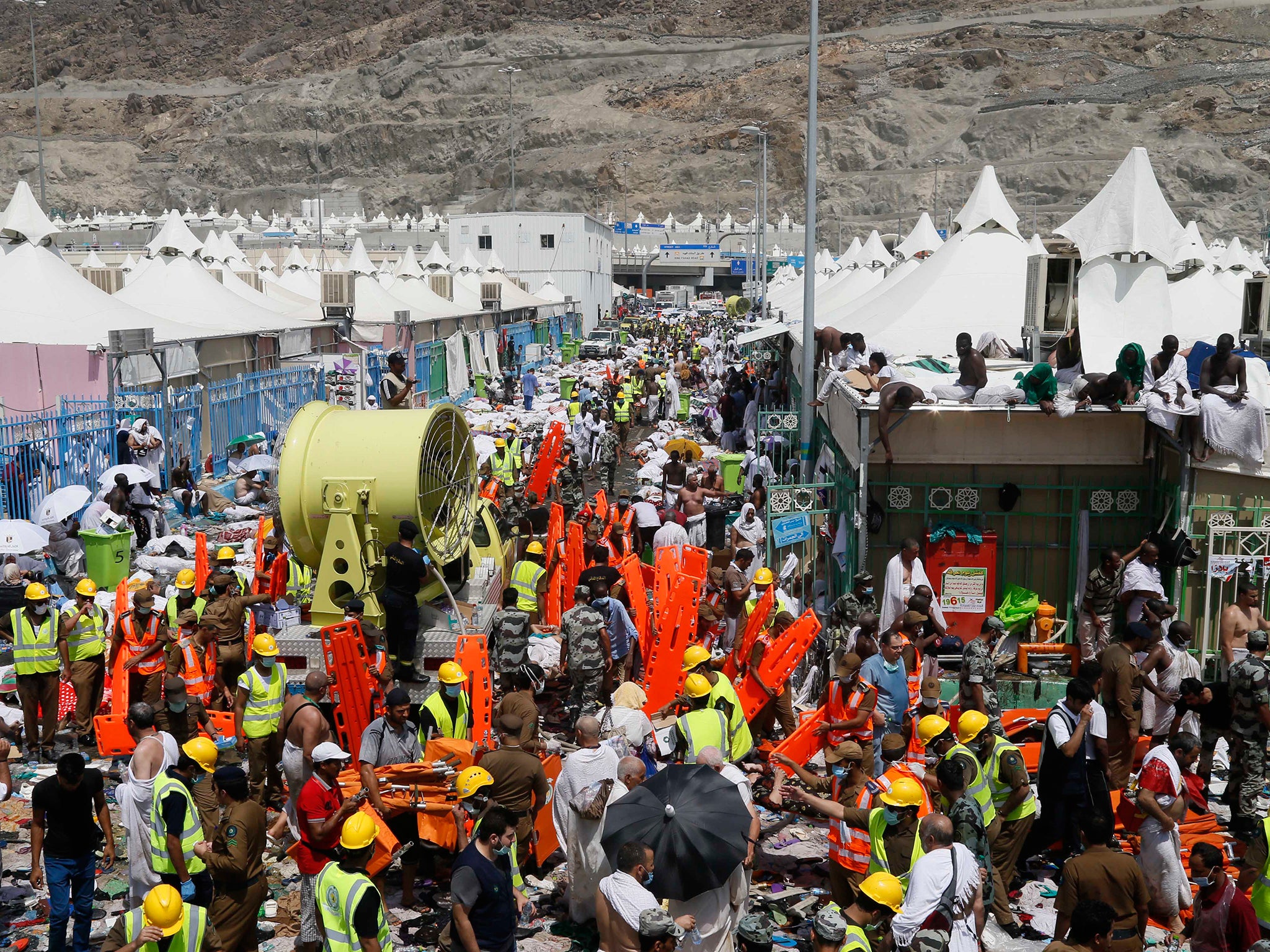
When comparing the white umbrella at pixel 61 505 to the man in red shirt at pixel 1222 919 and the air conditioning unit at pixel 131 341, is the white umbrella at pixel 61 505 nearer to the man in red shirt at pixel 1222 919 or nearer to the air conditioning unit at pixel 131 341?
the air conditioning unit at pixel 131 341

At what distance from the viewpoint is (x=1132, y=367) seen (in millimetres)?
10172

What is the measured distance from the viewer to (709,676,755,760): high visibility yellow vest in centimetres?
722

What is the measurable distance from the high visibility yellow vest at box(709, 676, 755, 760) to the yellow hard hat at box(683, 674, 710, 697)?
0.17 m

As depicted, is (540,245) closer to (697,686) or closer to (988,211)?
(988,211)

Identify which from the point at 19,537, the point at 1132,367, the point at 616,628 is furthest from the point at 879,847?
the point at 19,537

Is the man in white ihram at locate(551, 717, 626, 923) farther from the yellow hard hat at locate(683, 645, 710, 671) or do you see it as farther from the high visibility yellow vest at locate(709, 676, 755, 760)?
the yellow hard hat at locate(683, 645, 710, 671)

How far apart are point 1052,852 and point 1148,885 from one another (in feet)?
2.90

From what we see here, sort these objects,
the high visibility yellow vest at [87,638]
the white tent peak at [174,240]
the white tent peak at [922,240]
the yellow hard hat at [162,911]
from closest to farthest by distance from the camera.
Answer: the yellow hard hat at [162,911]
the high visibility yellow vest at [87,638]
the white tent peak at [922,240]
the white tent peak at [174,240]

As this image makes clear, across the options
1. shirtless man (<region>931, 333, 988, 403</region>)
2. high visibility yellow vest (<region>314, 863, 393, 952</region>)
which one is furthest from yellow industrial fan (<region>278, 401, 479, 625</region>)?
shirtless man (<region>931, 333, 988, 403</region>)

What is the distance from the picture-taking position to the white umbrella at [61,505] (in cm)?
1263

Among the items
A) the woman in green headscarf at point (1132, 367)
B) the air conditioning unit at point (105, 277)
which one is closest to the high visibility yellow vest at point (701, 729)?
the woman in green headscarf at point (1132, 367)

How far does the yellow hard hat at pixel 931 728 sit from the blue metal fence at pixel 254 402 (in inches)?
593

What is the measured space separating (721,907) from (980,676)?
3.11 m

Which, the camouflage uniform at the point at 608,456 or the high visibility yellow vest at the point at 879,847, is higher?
the high visibility yellow vest at the point at 879,847
